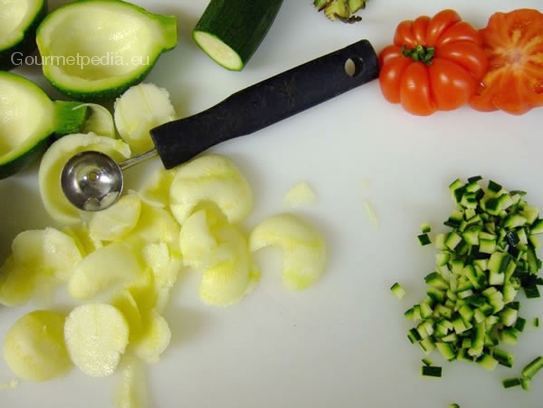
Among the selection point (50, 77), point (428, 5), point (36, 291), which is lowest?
point (36, 291)

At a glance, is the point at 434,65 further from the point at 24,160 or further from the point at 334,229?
the point at 24,160

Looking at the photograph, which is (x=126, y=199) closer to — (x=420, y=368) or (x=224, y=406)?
(x=224, y=406)

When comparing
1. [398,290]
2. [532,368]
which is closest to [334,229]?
[398,290]

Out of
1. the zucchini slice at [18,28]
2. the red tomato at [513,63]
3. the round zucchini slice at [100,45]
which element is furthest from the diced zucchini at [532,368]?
the zucchini slice at [18,28]

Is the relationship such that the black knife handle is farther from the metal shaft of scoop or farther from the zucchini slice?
the zucchini slice

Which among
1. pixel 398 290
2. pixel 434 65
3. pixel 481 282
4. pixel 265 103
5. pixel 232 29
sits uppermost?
pixel 434 65

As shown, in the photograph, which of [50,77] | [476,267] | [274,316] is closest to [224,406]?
[274,316]
